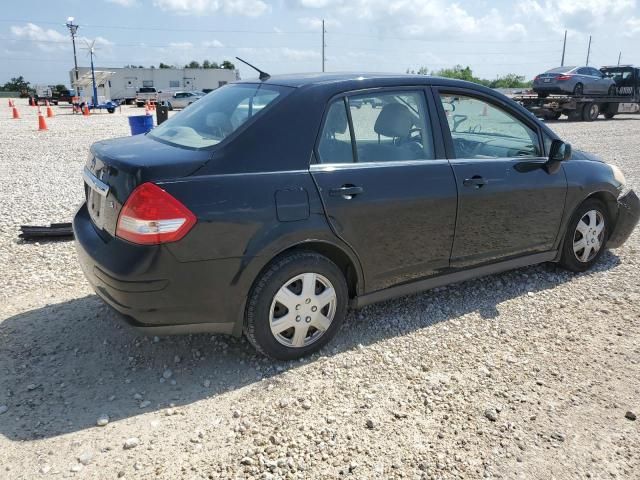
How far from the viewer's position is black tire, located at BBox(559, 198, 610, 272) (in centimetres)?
456

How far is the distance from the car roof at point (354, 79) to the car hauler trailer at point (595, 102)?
68.1 feet

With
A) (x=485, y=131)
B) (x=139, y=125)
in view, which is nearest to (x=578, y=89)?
(x=139, y=125)

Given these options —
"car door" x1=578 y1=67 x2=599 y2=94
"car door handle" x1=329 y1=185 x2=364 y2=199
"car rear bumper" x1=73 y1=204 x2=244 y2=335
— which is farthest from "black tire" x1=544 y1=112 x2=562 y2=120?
"car rear bumper" x1=73 y1=204 x2=244 y2=335

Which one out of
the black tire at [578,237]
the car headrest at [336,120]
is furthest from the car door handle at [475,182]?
the black tire at [578,237]

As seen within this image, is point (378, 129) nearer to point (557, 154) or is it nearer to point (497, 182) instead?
point (497, 182)

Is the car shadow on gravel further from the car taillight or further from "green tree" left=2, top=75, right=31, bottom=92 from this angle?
"green tree" left=2, top=75, right=31, bottom=92

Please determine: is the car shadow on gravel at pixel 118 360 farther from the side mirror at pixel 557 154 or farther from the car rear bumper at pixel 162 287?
the side mirror at pixel 557 154

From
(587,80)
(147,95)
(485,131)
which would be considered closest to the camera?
(485,131)

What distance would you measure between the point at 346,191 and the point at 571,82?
2288cm

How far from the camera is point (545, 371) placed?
325 centimetres

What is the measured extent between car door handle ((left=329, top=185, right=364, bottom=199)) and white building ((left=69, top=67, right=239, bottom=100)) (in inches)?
2276

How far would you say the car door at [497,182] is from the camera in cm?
375

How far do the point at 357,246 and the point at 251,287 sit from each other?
74 cm

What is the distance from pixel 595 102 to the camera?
75.2ft
